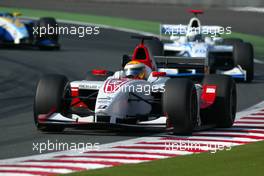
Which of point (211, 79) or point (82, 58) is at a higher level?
point (211, 79)

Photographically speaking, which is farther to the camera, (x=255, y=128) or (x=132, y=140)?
(x=255, y=128)

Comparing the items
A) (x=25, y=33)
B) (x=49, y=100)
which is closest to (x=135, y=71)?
(x=49, y=100)

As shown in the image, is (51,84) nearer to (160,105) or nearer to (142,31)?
(160,105)

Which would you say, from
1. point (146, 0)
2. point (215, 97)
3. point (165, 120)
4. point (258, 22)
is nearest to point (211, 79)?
point (215, 97)

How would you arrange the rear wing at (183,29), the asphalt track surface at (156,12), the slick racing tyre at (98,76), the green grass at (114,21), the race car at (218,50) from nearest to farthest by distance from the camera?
the slick racing tyre at (98,76), the rear wing at (183,29), the race car at (218,50), the green grass at (114,21), the asphalt track surface at (156,12)

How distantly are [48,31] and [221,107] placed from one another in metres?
16.3

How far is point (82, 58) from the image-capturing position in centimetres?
3033

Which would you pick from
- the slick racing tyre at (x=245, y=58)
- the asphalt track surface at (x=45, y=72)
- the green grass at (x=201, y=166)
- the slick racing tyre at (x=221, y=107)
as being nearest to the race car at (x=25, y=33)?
the asphalt track surface at (x=45, y=72)

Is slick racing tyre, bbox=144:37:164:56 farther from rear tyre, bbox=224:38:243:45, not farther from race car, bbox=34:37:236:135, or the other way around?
race car, bbox=34:37:236:135

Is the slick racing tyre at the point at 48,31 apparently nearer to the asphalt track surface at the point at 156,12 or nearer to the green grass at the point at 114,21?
the green grass at the point at 114,21

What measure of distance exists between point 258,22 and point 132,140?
31.9 metres

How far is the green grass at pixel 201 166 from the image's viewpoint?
11484mm

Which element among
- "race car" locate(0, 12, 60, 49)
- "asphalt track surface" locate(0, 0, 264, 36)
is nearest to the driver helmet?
"race car" locate(0, 12, 60, 49)

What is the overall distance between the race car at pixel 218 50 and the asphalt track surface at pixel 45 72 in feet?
1.67
